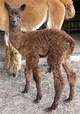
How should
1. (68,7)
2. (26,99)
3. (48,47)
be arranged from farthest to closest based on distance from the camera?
(68,7) → (26,99) → (48,47)

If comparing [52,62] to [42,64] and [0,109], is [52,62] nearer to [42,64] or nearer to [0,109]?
[0,109]

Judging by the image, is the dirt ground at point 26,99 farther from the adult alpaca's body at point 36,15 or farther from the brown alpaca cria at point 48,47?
the adult alpaca's body at point 36,15

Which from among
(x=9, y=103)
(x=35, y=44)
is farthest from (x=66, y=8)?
(x=9, y=103)

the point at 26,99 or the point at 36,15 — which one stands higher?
the point at 36,15

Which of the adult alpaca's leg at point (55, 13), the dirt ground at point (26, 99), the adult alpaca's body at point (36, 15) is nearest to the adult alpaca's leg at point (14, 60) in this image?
the adult alpaca's body at point (36, 15)

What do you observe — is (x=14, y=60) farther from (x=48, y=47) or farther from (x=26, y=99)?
(x=48, y=47)

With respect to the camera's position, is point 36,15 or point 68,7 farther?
point 68,7

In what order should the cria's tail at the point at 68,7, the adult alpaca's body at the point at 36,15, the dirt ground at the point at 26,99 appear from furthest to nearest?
the cria's tail at the point at 68,7 < the adult alpaca's body at the point at 36,15 < the dirt ground at the point at 26,99

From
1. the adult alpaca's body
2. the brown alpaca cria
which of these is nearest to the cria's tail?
the adult alpaca's body

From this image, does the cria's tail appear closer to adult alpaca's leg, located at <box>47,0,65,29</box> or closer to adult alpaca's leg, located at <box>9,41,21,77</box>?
adult alpaca's leg, located at <box>47,0,65,29</box>

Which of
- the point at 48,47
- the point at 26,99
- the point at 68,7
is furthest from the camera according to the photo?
the point at 68,7

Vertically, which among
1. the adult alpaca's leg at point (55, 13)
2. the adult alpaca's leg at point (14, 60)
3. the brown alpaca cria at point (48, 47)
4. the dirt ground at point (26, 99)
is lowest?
the dirt ground at point (26, 99)

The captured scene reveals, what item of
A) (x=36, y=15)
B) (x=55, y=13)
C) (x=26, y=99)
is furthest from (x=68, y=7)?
(x=26, y=99)

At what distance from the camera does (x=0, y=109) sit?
7.27 ft
